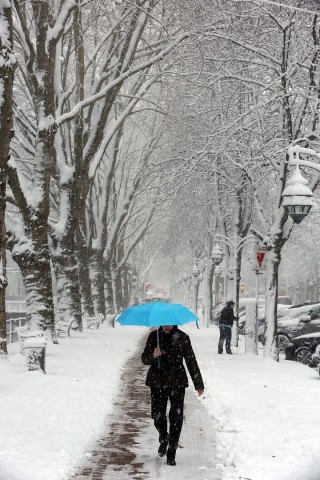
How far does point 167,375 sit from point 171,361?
17 cm

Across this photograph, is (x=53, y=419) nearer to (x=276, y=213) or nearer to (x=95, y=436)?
(x=95, y=436)

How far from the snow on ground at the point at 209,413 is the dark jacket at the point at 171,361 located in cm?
100

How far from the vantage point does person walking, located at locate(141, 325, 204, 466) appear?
799cm

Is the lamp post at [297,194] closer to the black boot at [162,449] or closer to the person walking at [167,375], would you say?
the person walking at [167,375]

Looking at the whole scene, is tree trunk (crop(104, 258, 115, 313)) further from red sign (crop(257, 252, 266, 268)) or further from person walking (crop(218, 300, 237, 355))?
red sign (crop(257, 252, 266, 268))

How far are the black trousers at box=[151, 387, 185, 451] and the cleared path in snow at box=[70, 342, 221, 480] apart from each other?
30cm

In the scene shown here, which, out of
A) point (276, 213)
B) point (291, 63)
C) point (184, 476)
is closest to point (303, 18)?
point (291, 63)

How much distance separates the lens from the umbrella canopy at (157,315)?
779 cm

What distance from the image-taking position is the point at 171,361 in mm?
8094

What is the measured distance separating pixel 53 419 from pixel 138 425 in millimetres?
1266

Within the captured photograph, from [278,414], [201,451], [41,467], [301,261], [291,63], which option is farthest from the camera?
[301,261]

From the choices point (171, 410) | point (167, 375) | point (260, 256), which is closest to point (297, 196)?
point (167, 375)

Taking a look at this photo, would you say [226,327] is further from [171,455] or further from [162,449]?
[171,455]

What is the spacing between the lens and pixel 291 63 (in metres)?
17.0
